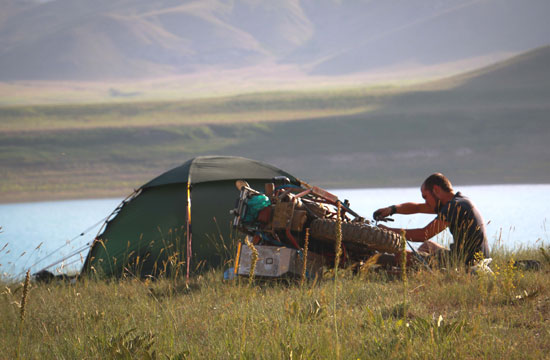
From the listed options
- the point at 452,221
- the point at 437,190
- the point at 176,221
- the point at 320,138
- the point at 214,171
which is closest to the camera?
the point at 452,221

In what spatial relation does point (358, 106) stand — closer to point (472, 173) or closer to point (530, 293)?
point (472, 173)

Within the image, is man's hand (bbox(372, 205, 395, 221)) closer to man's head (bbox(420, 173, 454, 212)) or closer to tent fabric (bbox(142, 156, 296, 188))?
man's head (bbox(420, 173, 454, 212))

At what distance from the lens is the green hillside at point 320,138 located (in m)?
48.9

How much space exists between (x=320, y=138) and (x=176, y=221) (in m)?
55.0

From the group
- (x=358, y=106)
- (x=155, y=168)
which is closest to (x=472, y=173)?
(x=155, y=168)

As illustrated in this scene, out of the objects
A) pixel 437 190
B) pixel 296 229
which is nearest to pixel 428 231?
pixel 437 190

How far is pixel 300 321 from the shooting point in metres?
4.70

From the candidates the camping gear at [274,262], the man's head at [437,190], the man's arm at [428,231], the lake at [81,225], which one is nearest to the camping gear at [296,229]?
the camping gear at [274,262]

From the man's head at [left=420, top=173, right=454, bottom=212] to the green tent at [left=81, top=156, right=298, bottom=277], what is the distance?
232cm

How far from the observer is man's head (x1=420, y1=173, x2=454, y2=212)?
255 inches

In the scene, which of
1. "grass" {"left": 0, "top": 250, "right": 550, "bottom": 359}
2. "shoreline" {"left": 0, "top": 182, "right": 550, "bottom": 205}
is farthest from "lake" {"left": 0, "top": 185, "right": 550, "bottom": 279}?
"shoreline" {"left": 0, "top": 182, "right": 550, "bottom": 205}

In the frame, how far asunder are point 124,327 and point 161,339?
697 mm

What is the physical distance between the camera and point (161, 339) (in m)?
4.28

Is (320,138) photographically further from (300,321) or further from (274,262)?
(300,321)
